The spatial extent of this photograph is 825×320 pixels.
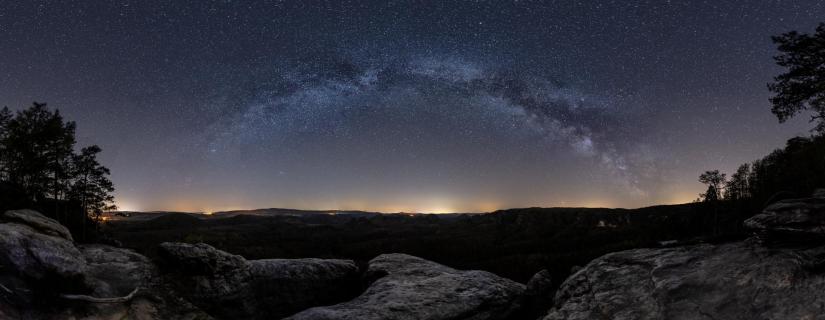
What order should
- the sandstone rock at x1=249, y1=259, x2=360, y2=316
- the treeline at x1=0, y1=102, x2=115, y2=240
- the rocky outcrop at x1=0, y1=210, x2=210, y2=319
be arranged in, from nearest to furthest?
the rocky outcrop at x1=0, y1=210, x2=210, y2=319 < the sandstone rock at x1=249, y1=259, x2=360, y2=316 < the treeline at x1=0, y1=102, x2=115, y2=240

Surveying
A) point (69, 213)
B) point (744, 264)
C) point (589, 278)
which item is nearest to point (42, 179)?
point (69, 213)

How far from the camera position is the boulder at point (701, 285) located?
5.74 metres

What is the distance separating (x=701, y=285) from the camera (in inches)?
271

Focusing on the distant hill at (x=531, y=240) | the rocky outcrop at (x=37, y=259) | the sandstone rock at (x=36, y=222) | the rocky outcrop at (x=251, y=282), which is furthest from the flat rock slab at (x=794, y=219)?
the sandstone rock at (x=36, y=222)

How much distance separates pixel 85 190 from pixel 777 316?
31.3 m

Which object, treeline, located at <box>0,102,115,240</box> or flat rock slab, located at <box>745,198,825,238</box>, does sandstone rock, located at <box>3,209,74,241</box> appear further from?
flat rock slab, located at <box>745,198,825,238</box>

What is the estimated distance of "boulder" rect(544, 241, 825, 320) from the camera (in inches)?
226

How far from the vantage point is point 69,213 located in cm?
2134

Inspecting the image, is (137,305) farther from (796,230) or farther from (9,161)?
(9,161)

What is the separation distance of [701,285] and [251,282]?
539 inches

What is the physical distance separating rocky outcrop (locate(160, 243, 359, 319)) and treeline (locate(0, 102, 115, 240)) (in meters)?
10.4

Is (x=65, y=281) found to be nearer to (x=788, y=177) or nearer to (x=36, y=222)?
(x=36, y=222)

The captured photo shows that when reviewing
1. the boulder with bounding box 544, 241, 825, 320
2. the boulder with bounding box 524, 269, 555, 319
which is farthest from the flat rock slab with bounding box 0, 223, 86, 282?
the boulder with bounding box 524, 269, 555, 319

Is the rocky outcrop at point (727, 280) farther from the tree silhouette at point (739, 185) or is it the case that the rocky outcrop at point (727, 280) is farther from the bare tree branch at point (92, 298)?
the tree silhouette at point (739, 185)
